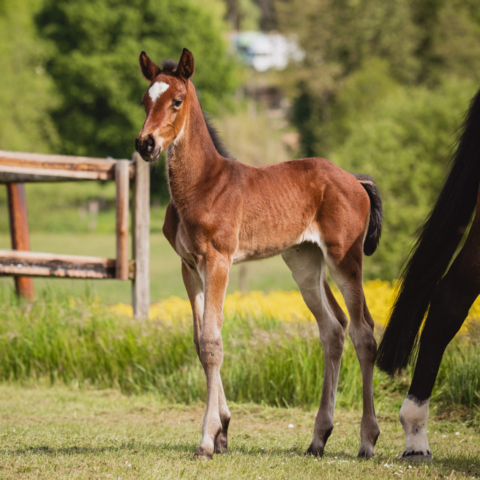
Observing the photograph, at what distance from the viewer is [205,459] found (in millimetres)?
3900

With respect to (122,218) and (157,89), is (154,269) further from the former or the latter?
(157,89)

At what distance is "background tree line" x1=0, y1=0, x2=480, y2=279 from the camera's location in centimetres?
3488

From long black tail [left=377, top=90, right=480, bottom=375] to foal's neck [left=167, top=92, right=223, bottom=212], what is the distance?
58.2 inches

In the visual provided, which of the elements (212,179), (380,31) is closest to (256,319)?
(212,179)

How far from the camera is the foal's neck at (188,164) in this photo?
4.24 meters

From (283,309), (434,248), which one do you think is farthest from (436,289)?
(283,309)

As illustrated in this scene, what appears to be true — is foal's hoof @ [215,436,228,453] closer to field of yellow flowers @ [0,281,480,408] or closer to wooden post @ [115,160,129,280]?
field of yellow flowers @ [0,281,480,408]

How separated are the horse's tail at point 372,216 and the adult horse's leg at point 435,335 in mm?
933

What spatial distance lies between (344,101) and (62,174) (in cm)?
2717

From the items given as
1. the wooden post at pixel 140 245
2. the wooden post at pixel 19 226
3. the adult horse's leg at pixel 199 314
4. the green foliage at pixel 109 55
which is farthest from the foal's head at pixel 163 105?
the green foliage at pixel 109 55

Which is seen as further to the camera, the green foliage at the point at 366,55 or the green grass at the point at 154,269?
the green foliage at the point at 366,55

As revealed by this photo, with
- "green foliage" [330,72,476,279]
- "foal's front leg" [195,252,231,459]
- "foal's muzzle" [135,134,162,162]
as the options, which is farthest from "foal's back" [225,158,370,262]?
"green foliage" [330,72,476,279]

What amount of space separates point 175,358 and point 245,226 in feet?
9.73

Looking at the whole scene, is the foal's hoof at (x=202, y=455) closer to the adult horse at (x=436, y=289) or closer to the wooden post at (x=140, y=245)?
the adult horse at (x=436, y=289)
